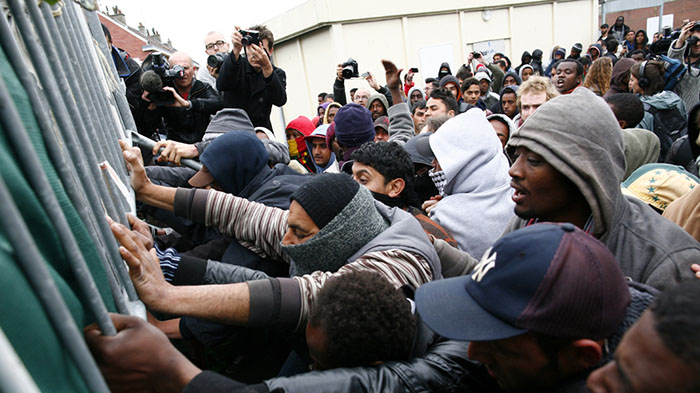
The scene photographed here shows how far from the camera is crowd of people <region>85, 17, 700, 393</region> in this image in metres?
0.98

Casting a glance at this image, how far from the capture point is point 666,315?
73 centimetres

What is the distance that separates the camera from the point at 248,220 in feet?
6.49

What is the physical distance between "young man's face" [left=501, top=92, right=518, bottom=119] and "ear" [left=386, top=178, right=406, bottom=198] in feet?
13.0

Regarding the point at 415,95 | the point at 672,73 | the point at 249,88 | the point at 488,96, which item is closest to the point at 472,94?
the point at 488,96

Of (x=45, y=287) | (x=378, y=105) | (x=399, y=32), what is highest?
(x=399, y=32)

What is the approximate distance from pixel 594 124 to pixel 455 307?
1.00 m

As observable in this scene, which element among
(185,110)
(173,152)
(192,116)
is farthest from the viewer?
(192,116)

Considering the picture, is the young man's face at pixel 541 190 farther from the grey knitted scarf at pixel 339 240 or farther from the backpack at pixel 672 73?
the backpack at pixel 672 73

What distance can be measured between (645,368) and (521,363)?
14.2 inches

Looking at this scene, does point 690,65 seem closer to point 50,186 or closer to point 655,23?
point 50,186

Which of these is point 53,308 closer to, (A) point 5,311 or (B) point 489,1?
(A) point 5,311

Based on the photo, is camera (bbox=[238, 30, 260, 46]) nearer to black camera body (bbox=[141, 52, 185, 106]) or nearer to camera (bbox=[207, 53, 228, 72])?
camera (bbox=[207, 53, 228, 72])

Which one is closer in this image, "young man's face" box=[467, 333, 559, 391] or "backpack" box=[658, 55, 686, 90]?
"young man's face" box=[467, 333, 559, 391]

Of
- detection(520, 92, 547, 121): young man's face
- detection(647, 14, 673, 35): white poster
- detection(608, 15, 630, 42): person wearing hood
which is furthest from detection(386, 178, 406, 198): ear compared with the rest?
detection(647, 14, 673, 35): white poster
